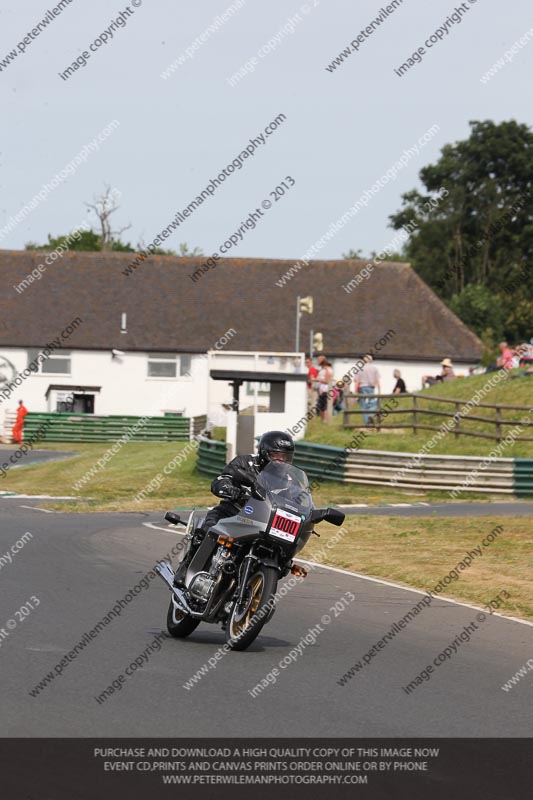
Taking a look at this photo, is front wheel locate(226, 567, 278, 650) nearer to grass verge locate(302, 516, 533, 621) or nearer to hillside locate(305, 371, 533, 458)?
grass verge locate(302, 516, 533, 621)

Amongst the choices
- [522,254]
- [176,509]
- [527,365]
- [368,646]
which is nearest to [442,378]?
[527,365]

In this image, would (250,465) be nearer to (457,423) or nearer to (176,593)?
(176,593)

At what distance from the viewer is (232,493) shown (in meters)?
9.52

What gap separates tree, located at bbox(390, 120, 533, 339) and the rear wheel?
239 feet

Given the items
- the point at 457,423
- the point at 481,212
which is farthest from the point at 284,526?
the point at 481,212

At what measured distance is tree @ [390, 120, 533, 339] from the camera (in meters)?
82.4

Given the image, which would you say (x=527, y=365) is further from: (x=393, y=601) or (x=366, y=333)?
(x=393, y=601)

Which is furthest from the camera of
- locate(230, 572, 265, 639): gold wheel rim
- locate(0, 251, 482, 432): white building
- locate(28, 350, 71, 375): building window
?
locate(28, 350, 71, 375): building window

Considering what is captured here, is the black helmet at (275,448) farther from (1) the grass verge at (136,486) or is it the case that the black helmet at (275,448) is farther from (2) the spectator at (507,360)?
(2) the spectator at (507,360)

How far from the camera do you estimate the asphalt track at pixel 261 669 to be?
23.7ft

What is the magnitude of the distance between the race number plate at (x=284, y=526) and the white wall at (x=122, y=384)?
4734 cm

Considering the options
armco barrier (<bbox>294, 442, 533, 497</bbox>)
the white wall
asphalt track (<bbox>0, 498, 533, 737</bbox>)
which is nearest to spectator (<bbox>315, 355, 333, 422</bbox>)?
armco barrier (<bbox>294, 442, 533, 497</bbox>)

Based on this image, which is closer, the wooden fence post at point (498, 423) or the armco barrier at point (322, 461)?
the armco barrier at point (322, 461)
